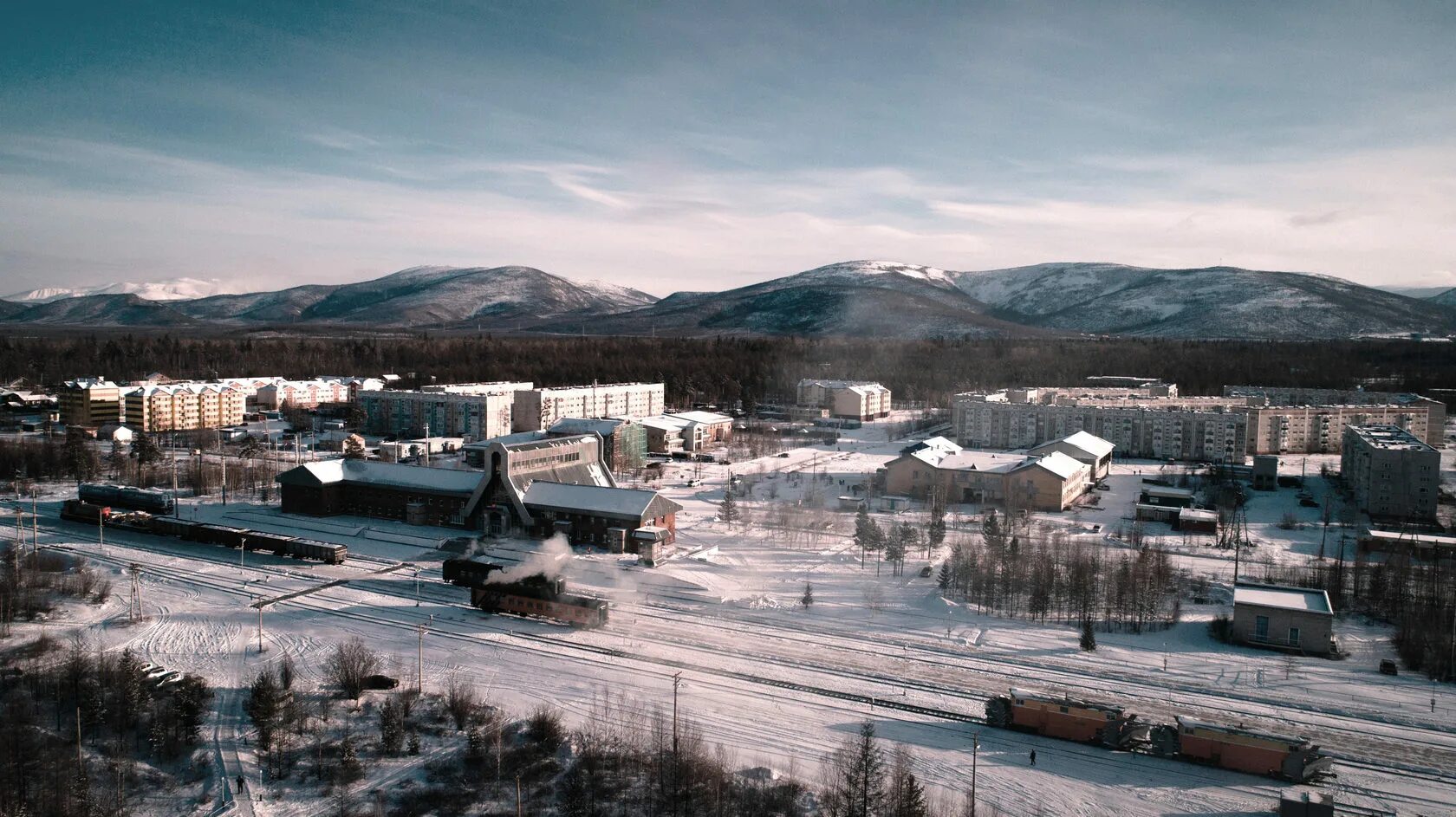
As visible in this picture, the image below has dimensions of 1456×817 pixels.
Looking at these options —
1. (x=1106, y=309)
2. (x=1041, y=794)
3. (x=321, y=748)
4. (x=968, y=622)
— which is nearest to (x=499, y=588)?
(x=321, y=748)

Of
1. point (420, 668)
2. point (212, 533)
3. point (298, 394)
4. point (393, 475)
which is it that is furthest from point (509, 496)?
point (298, 394)

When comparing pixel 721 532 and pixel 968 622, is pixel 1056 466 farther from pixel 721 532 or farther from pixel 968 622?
pixel 968 622

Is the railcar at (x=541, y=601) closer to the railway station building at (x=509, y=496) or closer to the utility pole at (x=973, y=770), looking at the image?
the railway station building at (x=509, y=496)

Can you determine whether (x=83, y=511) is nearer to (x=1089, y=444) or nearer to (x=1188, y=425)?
(x=1089, y=444)

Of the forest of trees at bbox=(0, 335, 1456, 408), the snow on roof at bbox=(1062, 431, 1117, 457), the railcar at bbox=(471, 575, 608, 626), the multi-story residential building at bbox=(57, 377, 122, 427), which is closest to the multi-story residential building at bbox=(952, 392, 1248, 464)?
the snow on roof at bbox=(1062, 431, 1117, 457)

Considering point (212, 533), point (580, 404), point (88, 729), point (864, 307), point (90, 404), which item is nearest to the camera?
point (88, 729)

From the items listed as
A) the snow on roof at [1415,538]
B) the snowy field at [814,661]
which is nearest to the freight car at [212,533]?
the snowy field at [814,661]
